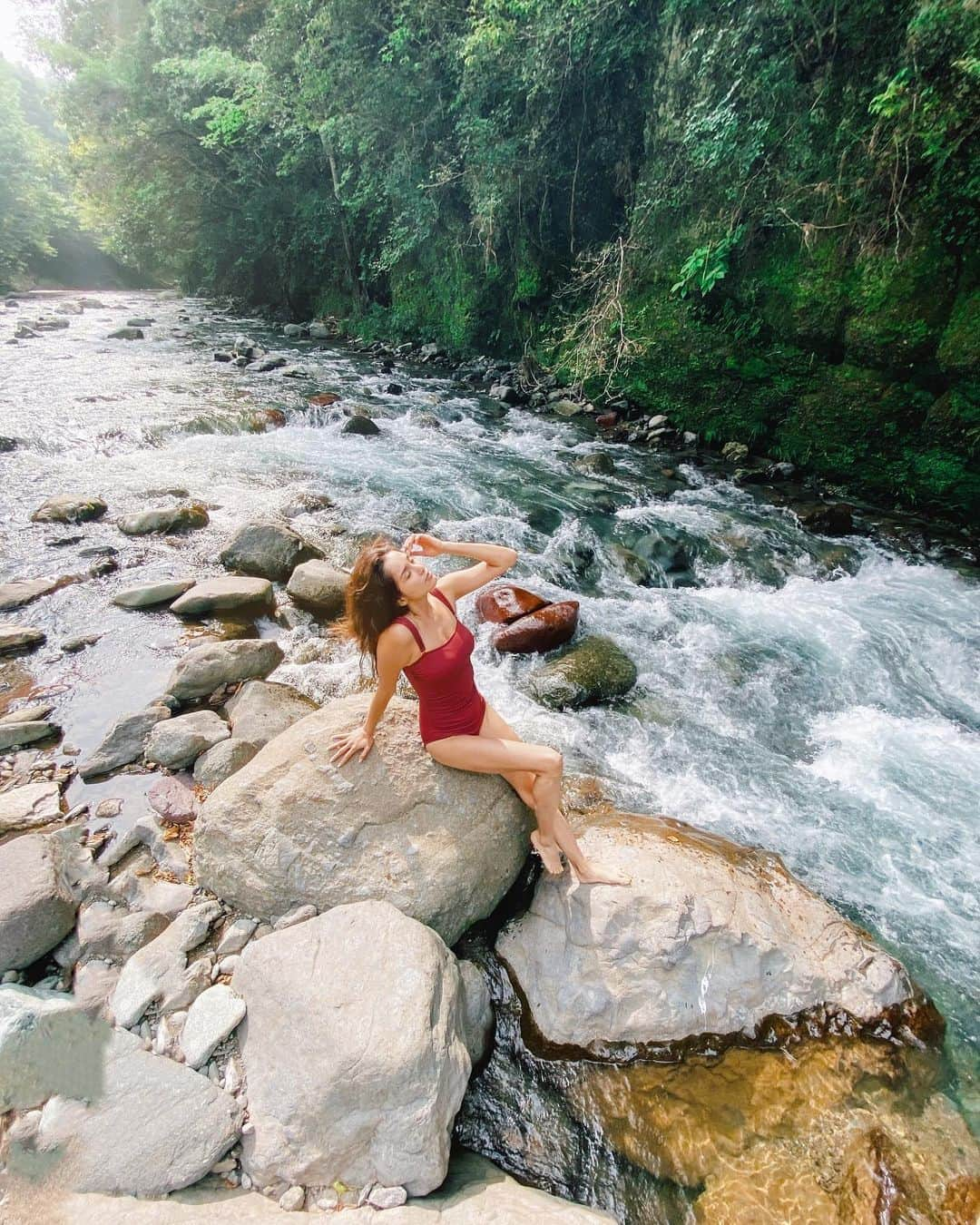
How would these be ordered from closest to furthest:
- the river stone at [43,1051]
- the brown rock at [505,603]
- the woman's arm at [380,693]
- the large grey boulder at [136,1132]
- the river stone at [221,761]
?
the large grey boulder at [136,1132]
the river stone at [43,1051]
the woman's arm at [380,693]
the river stone at [221,761]
the brown rock at [505,603]

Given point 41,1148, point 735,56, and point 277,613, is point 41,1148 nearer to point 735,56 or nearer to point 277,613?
point 277,613

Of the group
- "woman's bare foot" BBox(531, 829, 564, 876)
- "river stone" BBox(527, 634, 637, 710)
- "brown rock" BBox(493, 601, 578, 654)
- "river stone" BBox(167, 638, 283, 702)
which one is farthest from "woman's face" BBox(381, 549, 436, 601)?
"brown rock" BBox(493, 601, 578, 654)

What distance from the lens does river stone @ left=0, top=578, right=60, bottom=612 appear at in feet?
18.5

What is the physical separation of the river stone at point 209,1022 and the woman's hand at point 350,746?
3.50ft

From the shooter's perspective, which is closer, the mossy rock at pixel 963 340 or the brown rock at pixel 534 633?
the brown rock at pixel 534 633

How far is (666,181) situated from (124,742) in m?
11.7

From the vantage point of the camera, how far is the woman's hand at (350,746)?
3.11m

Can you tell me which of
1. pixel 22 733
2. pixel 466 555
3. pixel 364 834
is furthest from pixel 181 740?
pixel 466 555

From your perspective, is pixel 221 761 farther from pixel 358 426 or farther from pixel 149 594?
pixel 358 426

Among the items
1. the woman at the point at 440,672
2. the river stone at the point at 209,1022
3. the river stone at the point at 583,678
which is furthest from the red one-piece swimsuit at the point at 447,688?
the river stone at the point at 583,678

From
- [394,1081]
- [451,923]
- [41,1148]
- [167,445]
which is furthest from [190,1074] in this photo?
[167,445]

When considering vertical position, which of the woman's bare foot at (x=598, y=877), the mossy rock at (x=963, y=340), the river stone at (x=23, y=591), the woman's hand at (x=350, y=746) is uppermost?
the mossy rock at (x=963, y=340)

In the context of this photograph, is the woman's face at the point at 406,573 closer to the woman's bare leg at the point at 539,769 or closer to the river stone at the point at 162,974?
the woman's bare leg at the point at 539,769

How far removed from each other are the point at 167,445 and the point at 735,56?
10.1m
